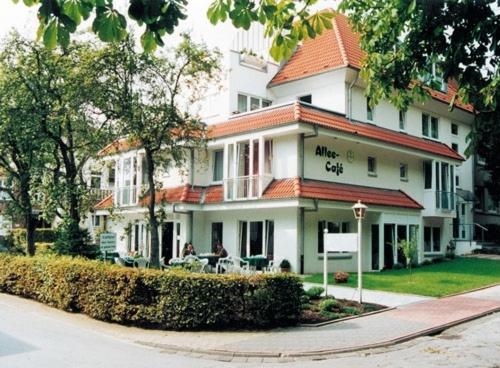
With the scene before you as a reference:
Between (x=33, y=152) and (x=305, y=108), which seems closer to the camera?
(x=33, y=152)

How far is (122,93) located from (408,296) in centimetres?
1112

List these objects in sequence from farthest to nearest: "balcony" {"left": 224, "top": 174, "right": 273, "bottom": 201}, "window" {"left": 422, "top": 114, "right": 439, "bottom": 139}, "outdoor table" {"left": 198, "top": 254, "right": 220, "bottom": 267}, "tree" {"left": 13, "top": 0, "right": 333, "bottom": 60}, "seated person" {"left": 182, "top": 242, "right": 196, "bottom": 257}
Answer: "window" {"left": 422, "top": 114, "right": 439, "bottom": 139}, "seated person" {"left": 182, "top": 242, "right": 196, "bottom": 257}, "balcony" {"left": 224, "top": 174, "right": 273, "bottom": 201}, "outdoor table" {"left": 198, "top": 254, "right": 220, "bottom": 267}, "tree" {"left": 13, "top": 0, "right": 333, "bottom": 60}

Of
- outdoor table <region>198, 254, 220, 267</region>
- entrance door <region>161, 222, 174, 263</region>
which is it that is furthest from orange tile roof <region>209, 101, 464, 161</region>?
entrance door <region>161, 222, 174, 263</region>

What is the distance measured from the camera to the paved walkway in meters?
15.3

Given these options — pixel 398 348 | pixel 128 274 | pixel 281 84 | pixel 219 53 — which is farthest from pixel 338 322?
pixel 281 84

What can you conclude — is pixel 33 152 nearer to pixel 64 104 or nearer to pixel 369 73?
pixel 64 104

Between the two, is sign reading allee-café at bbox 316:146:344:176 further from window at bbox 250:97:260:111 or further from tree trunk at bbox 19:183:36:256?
tree trunk at bbox 19:183:36:256

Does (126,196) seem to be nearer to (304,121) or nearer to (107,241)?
(304,121)

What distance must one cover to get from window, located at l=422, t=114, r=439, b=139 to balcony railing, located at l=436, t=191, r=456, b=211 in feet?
13.2

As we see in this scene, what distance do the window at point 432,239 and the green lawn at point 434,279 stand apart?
4.07m

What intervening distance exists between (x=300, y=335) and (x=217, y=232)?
49.9ft

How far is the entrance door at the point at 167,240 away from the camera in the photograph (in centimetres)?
Answer: 2730

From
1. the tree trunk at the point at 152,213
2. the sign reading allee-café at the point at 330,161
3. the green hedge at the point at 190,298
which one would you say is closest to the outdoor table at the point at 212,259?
the tree trunk at the point at 152,213

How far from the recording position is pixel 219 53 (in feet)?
59.7
